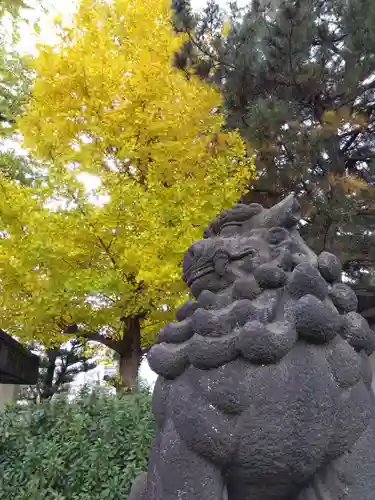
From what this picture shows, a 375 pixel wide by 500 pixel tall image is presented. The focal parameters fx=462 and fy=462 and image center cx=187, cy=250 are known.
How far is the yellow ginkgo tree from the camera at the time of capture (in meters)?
5.88

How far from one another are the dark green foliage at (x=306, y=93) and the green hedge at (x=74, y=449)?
3.68 metres

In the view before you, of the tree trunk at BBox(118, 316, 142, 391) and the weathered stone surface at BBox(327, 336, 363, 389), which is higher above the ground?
the tree trunk at BBox(118, 316, 142, 391)

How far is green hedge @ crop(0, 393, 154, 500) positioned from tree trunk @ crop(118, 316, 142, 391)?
12.8 ft

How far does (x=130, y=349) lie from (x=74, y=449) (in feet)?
14.2

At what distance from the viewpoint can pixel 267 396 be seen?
1684 millimetres

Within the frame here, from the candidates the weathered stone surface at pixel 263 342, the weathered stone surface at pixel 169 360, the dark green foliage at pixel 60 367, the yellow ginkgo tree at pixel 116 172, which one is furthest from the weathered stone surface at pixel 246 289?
the dark green foliage at pixel 60 367

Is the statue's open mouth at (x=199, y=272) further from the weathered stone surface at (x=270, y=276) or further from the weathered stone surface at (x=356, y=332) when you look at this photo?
the weathered stone surface at (x=356, y=332)

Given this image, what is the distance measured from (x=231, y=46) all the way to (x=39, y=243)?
3888 mm

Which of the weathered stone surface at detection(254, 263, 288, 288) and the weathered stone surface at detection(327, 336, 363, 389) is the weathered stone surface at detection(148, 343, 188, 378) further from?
the weathered stone surface at detection(327, 336, 363, 389)

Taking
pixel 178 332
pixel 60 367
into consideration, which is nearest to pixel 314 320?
pixel 178 332

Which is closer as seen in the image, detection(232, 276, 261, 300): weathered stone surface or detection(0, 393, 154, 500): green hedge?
detection(232, 276, 261, 300): weathered stone surface

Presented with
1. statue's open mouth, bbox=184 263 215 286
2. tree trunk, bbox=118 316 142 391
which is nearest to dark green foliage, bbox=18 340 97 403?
tree trunk, bbox=118 316 142 391

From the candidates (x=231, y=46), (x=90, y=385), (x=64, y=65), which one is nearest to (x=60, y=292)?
(x=90, y=385)

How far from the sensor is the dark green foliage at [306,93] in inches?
235
